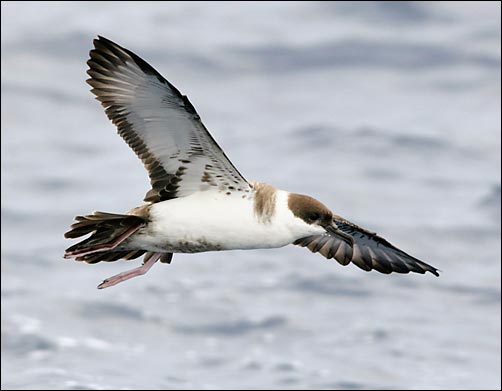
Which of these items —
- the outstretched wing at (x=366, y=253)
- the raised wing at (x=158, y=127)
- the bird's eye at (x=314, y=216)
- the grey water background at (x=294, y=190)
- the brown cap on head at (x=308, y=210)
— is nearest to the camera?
the raised wing at (x=158, y=127)

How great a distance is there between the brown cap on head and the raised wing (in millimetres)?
380

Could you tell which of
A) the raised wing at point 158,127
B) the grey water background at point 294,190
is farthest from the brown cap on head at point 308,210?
the grey water background at point 294,190

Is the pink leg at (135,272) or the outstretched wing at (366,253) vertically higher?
the outstretched wing at (366,253)

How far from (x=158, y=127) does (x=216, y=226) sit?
92 centimetres

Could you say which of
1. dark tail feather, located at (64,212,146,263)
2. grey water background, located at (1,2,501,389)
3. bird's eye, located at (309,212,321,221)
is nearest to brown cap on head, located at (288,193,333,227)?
bird's eye, located at (309,212,321,221)

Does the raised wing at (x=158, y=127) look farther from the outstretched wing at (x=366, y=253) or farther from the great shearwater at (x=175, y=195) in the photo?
the outstretched wing at (x=366, y=253)

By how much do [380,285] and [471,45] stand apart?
485 inches

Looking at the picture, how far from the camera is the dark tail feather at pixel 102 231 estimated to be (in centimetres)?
1079

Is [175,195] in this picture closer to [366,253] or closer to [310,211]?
[310,211]

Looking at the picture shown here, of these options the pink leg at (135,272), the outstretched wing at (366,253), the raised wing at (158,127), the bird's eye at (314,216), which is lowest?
the pink leg at (135,272)

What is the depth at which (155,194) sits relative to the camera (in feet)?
36.8

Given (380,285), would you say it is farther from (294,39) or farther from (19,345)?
(294,39)

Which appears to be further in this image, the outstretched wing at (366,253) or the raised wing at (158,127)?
the outstretched wing at (366,253)

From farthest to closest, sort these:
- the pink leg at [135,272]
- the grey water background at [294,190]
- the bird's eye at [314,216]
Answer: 1. the grey water background at [294,190]
2. the pink leg at [135,272]
3. the bird's eye at [314,216]
